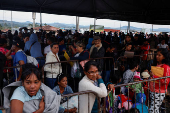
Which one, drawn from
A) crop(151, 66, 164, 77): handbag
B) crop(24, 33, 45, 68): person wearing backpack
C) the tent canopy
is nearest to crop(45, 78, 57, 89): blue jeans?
crop(24, 33, 45, 68): person wearing backpack

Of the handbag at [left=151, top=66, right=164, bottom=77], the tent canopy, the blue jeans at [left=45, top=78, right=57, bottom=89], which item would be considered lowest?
the blue jeans at [left=45, top=78, right=57, bottom=89]

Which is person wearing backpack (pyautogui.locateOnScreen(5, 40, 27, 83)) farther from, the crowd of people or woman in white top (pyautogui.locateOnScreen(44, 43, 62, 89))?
woman in white top (pyautogui.locateOnScreen(44, 43, 62, 89))

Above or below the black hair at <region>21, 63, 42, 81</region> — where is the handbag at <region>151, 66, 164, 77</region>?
below

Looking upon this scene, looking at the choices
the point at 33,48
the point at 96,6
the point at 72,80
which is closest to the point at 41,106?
the point at 72,80

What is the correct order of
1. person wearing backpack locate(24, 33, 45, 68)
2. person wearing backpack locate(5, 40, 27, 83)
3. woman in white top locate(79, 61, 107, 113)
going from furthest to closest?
person wearing backpack locate(24, 33, 45, 68) < person wearing backpack locate(5, 40, 27, 83) < woman in white top locate(79, 61, 107, 113)

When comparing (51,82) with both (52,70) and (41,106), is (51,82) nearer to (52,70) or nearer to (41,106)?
(52,70)

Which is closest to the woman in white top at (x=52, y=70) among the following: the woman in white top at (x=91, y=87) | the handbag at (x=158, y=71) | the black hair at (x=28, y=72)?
the woman in white top at (x=91, y=87)

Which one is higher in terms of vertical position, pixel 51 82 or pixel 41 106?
pixel 41 106

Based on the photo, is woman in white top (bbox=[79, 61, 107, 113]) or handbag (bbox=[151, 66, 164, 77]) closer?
woman in white top (bbox=[79, 61, 107, 113])

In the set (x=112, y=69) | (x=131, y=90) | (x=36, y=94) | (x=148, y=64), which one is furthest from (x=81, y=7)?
(x=36, y=94)

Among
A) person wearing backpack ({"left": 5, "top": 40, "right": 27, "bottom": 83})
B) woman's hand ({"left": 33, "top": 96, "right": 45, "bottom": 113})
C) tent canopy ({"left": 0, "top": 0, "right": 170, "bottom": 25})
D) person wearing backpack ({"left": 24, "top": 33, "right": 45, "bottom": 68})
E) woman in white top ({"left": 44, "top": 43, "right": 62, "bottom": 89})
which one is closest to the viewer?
woman's hand ({"left": 33, "top": 96, "right": 45, "bottom": 113})

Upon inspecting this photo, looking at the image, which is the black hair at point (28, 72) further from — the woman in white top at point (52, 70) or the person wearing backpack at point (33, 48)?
the person wearing backpack at point (33, 48)

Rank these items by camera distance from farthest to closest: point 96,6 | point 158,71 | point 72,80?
point 96,6, point 72,80, point 158,71

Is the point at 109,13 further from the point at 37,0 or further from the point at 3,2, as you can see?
the point at 3,2
